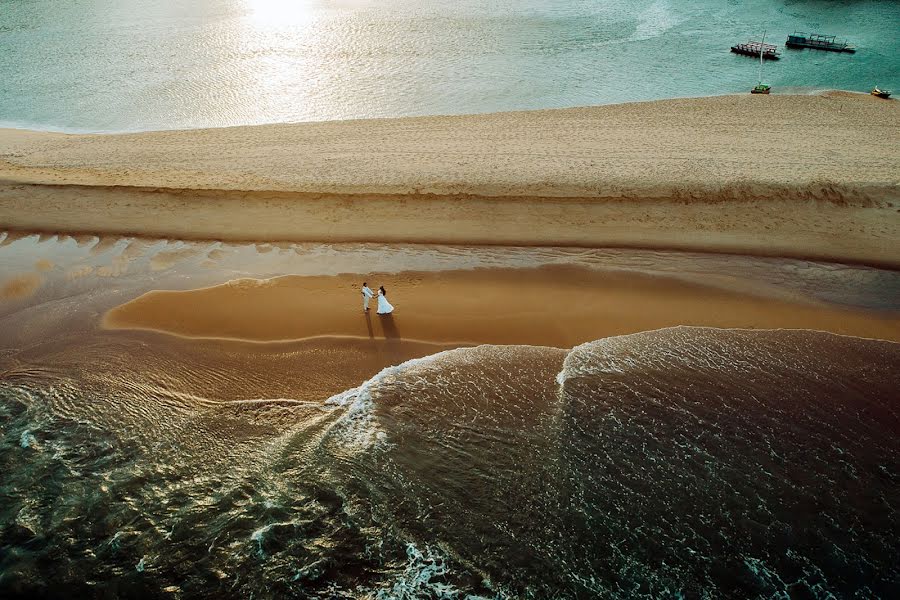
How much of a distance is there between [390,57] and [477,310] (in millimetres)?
31552

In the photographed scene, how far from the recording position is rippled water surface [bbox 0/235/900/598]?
321 inches

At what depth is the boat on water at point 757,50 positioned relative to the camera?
132ft

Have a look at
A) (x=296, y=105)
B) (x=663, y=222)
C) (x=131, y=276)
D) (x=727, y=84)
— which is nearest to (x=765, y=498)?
(x=663, y=222)

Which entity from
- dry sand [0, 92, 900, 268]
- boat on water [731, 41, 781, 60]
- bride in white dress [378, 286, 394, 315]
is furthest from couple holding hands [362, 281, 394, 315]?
boat on water [731, 41, 781, 60]

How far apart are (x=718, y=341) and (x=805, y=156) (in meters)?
12.9

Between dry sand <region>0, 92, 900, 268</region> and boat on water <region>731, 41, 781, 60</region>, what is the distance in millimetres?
17258

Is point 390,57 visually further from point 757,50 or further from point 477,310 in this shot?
point 477,310

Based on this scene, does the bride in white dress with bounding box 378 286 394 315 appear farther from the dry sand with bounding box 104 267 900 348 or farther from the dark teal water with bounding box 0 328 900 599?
the dark teal water with bounding box 0 328 900 599

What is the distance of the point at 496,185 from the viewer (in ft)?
64.2

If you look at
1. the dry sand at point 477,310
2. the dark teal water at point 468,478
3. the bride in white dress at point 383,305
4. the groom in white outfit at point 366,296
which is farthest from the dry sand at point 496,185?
the dark teal water at point 468,478

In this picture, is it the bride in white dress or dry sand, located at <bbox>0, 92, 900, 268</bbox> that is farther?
dry sand, located at <bbox>0, 92, 900, 268</bbox>

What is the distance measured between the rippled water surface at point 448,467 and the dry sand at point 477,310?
0.60m

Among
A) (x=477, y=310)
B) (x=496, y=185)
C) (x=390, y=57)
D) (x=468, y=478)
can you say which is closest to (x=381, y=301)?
(x=477, y=310)

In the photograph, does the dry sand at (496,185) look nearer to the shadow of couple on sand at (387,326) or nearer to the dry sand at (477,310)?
the dry sand at (477,310)
